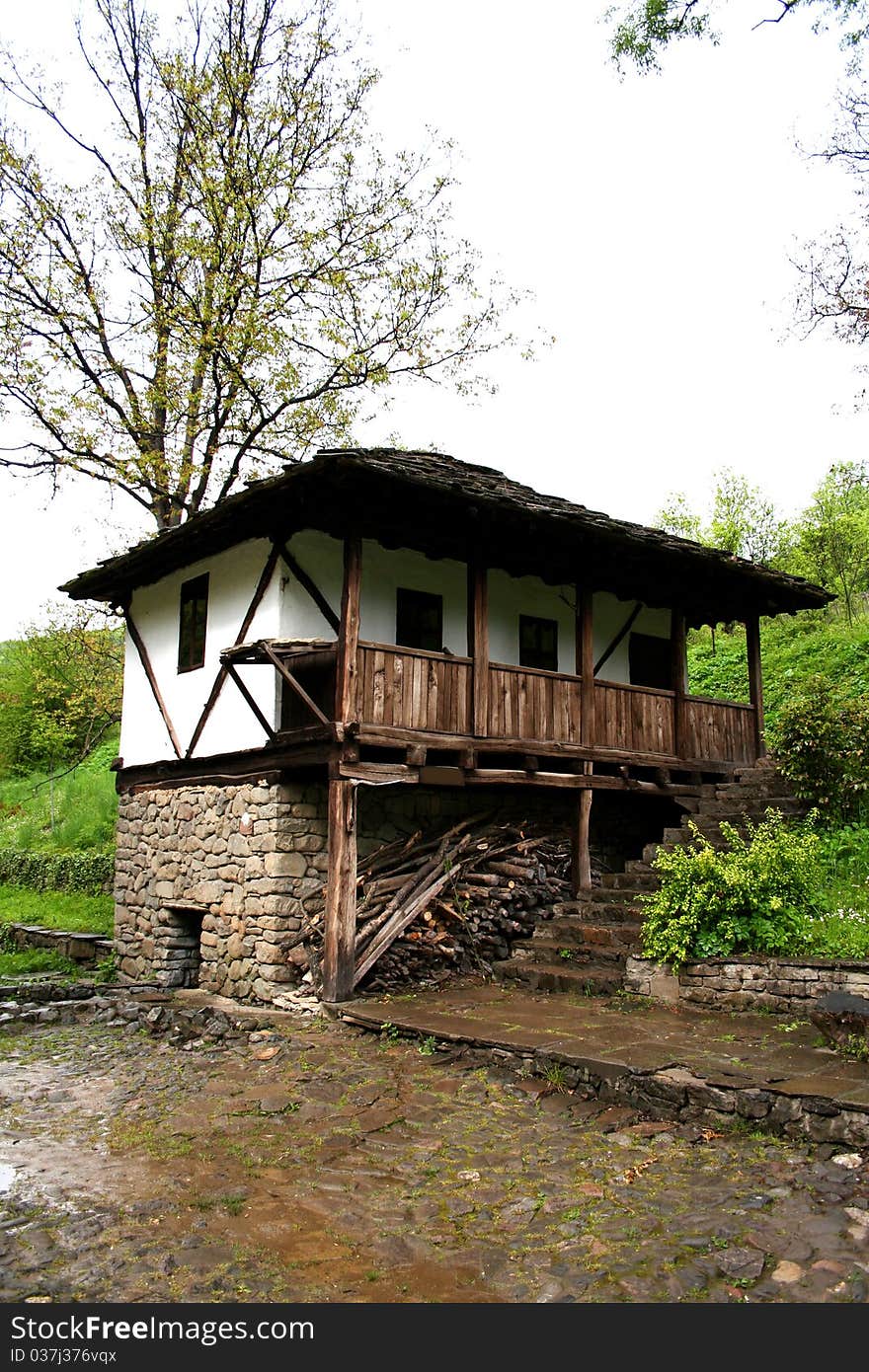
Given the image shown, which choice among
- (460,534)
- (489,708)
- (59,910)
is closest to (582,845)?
(489,708)

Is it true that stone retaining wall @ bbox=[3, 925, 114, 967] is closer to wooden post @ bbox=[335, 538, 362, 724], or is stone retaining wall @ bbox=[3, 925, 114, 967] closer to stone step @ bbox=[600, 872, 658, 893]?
wooden post @ bbox=[335, 538, 362, 724]

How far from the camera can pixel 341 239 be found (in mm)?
17438

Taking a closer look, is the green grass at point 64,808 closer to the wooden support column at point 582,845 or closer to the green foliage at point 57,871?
the green foliage at point 57,871

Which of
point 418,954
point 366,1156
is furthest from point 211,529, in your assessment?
point 366,1156

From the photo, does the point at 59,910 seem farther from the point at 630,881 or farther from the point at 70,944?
the point at 630,881

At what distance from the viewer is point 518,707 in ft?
36.4

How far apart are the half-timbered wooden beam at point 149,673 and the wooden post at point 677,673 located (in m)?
6.22

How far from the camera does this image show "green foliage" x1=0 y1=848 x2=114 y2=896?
18.5 meters

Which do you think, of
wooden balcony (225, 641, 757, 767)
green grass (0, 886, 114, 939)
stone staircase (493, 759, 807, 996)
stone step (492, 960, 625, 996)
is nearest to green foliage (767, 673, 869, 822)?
stone staircase (493, 759, 807, 996)

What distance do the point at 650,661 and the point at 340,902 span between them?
661 cm

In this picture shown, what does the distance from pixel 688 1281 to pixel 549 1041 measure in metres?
3.42

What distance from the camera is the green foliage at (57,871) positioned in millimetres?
18531

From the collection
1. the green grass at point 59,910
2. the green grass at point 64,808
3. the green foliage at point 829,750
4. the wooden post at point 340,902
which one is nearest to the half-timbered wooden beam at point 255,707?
the wooden post at point 340,902

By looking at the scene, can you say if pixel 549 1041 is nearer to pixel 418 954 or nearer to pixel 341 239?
pixel 418 954
